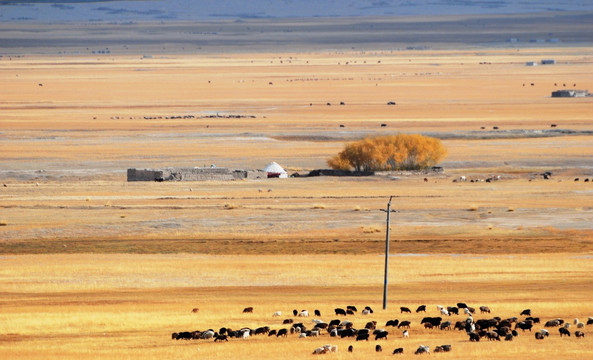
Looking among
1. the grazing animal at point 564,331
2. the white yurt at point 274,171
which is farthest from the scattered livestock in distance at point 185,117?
the grazing animal at point 564,331

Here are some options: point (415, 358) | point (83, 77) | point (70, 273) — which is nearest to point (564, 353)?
point (415, 358)

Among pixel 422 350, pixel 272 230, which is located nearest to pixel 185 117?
pixel 272 230

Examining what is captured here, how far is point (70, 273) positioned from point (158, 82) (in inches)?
4749

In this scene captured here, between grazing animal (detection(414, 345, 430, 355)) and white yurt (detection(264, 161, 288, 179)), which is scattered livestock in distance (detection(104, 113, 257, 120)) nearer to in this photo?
white yurt (detection(264, 161, 288, 179))

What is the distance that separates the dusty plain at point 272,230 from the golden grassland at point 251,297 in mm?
86

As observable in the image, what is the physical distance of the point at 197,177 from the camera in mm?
65062

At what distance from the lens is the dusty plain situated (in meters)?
29.3

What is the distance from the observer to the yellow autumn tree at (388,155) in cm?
6931

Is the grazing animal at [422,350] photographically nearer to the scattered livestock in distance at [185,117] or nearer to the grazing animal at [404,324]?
the grazing animal at [404,324]

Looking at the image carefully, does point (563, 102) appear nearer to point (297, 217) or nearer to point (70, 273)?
point (297, 217)

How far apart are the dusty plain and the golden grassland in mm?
86

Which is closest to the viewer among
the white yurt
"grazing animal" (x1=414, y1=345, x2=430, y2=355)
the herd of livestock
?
"grazing animal" (x1=414, y1=345, x2=430, y2=355)

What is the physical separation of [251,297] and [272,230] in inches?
568

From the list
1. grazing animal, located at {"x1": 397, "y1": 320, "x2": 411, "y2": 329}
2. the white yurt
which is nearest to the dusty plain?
grazing animal, located at {"x1": 397, "y1": 320, "x2": 411, "y2": 329}
